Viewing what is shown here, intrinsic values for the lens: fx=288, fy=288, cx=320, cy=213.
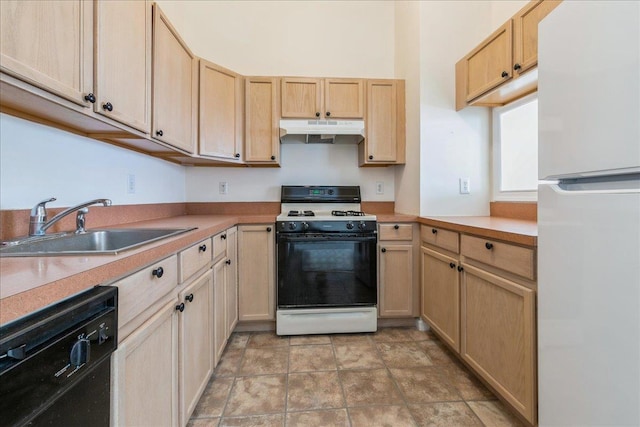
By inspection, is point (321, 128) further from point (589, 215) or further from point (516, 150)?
point (589, 215)

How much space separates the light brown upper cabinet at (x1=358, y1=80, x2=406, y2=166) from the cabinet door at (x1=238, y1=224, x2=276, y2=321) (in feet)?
3.64

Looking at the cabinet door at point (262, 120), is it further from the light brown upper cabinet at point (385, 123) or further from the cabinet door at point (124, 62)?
the cabinet door at point (124, 62)

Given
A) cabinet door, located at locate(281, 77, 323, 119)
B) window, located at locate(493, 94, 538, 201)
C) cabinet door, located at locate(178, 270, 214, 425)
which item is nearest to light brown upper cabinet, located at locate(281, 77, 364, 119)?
cabinet door, located at locate(281, 77, 323, 119)

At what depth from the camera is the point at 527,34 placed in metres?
1.55

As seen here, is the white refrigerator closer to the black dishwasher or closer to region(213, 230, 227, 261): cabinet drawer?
the black dishwasher

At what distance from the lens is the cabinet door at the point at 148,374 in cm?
75

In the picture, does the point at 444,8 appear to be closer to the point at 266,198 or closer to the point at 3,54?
the point at 266,198

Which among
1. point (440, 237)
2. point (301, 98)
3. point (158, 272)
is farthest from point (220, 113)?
point (440, 237)

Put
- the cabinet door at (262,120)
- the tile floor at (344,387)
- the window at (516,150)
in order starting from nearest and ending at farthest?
1. the tile floor at (344,387)
2. the window at (516,150)
3. the cabinet door at (262,120)

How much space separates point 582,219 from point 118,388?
4.49 ft

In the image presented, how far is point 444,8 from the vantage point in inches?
89.1

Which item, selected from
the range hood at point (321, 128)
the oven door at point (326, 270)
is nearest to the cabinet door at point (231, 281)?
the oven door at point (326, 270)

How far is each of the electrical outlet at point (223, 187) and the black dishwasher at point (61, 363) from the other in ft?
6.82

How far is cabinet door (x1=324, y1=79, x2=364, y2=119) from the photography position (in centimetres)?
245
